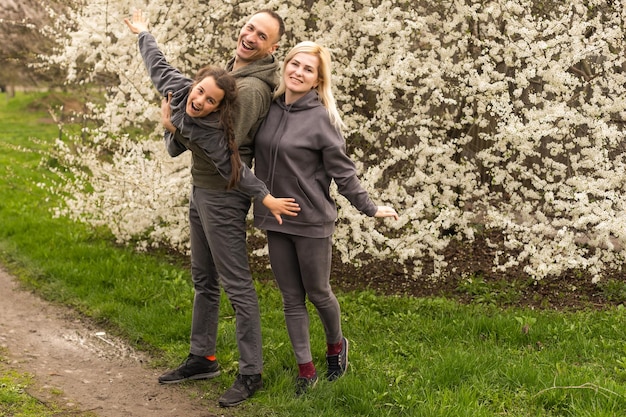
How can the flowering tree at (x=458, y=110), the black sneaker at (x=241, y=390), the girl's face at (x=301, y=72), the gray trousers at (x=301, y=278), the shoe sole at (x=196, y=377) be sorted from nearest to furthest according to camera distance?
the girl's face at (x=301, y=72)
the gray trousers at (x=301, y=278)
the black sneaker at (x=241, y=390)
the shoe sole at (x=196, y=377)
the flowering tree at (x=458, y=110)

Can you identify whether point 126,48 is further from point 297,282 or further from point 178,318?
point 297,282

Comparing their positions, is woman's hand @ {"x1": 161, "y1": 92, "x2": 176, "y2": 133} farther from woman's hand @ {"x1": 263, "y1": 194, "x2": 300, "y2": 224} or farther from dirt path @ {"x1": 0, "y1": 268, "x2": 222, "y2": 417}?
dirt path @ {"x1": 0, "y1": 268, "x2": 222, "y2": 417}

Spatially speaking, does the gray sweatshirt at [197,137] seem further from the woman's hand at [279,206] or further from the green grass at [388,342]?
the green grass at [388,342]

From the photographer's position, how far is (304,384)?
4.00 metres

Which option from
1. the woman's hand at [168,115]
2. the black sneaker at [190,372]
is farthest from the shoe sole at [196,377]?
the woman's hand at [168,115]

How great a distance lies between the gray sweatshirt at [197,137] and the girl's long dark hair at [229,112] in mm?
34

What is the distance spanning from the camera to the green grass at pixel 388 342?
151 inches

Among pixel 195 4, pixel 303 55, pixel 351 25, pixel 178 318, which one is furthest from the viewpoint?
pixel 195 4

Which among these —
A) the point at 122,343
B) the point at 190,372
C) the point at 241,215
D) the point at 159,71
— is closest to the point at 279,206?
the point at 241,215

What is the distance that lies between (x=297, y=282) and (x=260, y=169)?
649 millimetres

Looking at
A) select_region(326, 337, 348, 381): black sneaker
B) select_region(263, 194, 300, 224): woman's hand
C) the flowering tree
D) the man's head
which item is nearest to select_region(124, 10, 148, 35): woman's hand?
the man's head

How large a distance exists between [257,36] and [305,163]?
28.3 inches

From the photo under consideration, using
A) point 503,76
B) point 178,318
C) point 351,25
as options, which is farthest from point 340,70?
point 178,318

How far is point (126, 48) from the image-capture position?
634 centimetres
